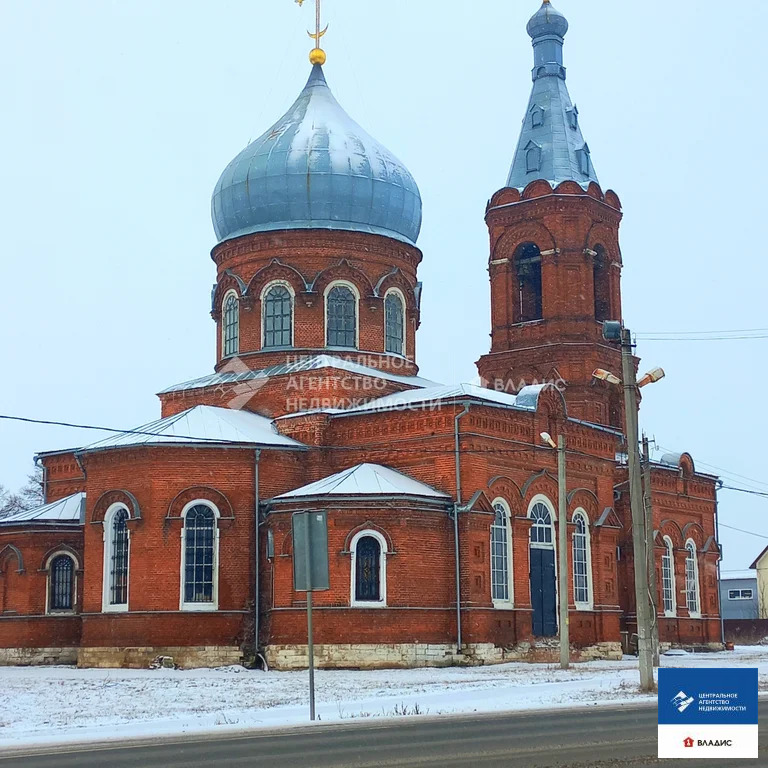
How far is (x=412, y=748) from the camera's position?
12.8 meters

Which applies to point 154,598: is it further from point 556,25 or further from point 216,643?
point 556,25

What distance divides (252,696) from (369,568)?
28.0 feet

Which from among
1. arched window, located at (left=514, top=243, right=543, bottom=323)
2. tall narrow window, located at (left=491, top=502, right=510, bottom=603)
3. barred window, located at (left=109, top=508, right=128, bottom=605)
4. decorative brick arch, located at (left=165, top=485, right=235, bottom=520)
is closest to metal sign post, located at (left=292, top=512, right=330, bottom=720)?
decorative brick arch, located at (left=165, top=485, right=235, bottom=520)


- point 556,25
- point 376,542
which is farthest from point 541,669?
point 556,25

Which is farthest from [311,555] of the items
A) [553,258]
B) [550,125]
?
[550,125]

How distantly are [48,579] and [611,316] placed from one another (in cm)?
1757

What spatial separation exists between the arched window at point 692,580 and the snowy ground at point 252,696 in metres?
10.7

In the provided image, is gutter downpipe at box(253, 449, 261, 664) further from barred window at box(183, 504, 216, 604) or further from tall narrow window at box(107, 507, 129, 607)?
tall narrow window at box(107, 507, 129, 607)

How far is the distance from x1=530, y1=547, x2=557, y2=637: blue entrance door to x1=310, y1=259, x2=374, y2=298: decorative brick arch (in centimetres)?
868

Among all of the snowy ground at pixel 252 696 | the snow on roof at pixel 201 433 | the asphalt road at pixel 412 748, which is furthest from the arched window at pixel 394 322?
the asphalt road at pixel 412 748

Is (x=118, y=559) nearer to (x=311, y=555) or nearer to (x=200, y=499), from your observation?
(x=200, y=499)

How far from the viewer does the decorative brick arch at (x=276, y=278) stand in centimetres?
3475

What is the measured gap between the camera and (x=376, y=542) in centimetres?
2858

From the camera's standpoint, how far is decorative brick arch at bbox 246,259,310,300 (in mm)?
34750
